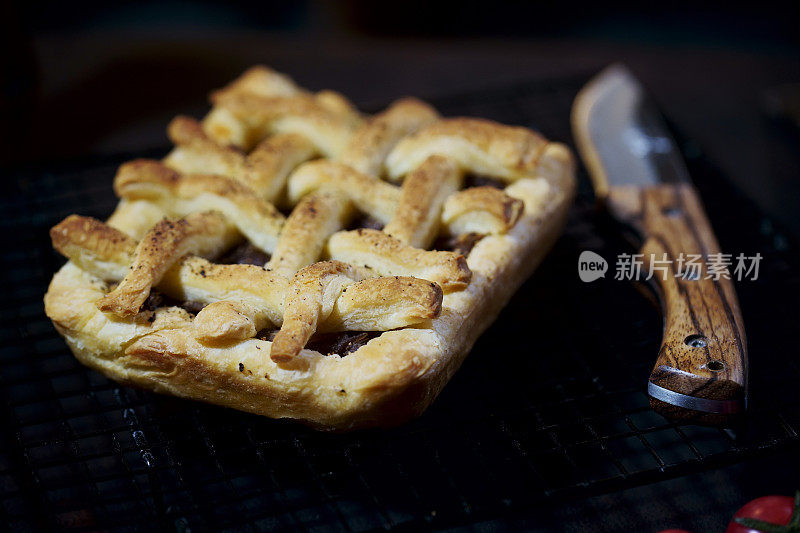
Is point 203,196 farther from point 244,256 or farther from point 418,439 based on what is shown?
point 418,439

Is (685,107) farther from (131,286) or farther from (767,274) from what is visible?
(131,286)

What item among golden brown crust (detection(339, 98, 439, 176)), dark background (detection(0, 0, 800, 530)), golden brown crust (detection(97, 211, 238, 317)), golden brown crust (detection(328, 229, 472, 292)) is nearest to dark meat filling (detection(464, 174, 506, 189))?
golden brown crust (detection(339, 98, 439, 176))

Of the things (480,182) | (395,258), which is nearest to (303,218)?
(395,258)

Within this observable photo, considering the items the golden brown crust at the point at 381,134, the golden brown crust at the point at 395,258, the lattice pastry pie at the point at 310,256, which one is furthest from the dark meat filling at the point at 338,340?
the golden brown crust at the point at 381,134

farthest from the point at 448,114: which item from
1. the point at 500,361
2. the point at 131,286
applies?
the point at 131,286

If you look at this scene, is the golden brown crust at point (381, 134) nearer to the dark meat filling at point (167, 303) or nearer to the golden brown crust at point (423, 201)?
the golden brown crust at point (423, 201)
